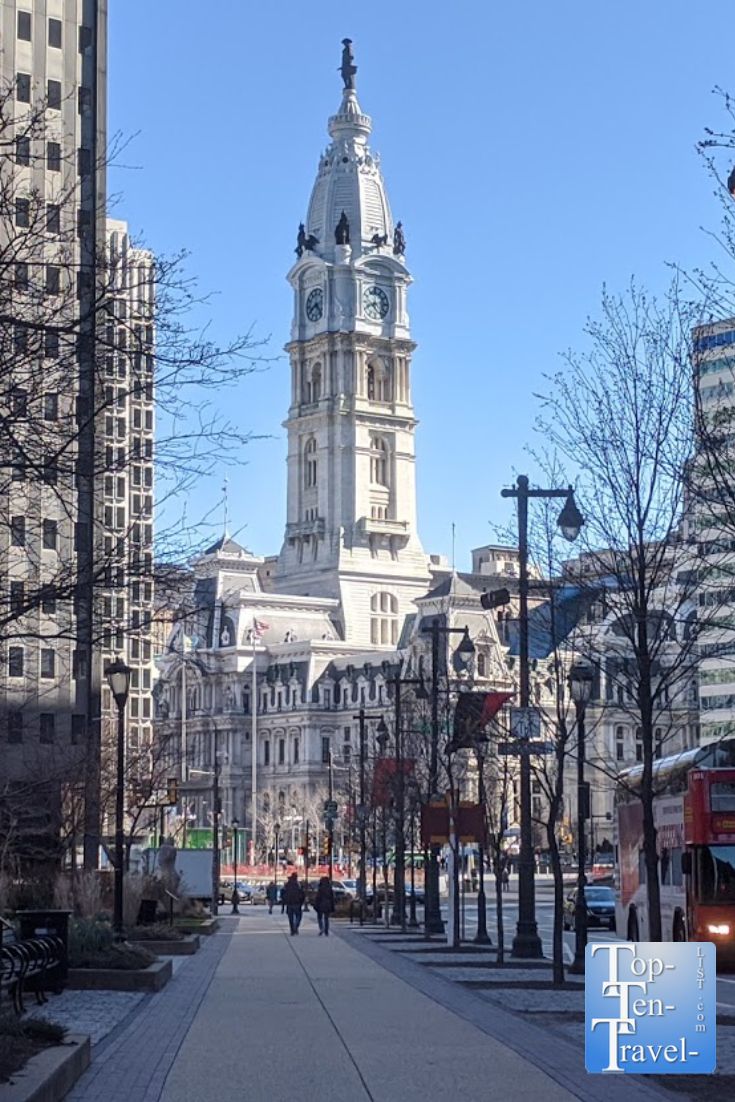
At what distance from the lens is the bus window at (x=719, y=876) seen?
34.9 m

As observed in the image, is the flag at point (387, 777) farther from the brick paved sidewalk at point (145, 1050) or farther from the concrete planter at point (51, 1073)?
the concrete planter at point (51, 1073)

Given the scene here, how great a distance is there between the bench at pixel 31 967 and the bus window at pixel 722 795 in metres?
11.9

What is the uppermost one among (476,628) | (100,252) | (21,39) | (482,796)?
(21,39)

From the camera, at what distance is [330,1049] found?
2092 cm

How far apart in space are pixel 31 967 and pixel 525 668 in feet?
52.8

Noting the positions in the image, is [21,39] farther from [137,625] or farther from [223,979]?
[137,625]

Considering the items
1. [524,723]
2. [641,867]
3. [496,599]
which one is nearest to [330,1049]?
[524,723]

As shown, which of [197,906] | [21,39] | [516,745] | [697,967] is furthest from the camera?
[21,39]

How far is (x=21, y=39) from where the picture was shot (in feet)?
264

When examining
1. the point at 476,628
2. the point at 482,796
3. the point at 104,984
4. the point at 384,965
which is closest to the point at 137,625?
the point at 104,984

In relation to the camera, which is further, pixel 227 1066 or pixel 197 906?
pixel 197 906

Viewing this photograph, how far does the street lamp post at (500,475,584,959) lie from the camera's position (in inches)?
1212

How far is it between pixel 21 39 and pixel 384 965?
5136 centimetres

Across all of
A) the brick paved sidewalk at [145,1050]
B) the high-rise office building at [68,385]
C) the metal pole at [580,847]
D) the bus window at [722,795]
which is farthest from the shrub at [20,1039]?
the bus window at [722,795]
